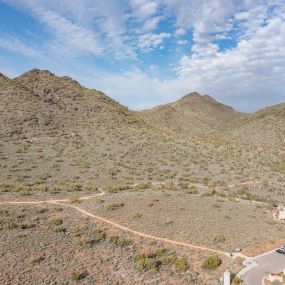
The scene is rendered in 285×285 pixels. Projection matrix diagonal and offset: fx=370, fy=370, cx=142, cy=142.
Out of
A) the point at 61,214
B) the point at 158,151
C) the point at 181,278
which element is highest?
the point at 158,151

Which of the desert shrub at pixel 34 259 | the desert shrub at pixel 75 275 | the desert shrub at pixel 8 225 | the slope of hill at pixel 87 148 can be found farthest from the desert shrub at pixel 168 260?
the slope of hill at pixel 87 148

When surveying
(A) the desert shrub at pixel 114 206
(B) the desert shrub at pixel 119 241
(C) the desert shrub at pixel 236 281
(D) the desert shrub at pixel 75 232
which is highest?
(A) the desert shrub at pixel 114 206

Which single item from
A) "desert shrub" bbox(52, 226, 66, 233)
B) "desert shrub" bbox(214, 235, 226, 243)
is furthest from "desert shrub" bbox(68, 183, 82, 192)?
"desert shrub" bbox(214, 235, 226, 243)

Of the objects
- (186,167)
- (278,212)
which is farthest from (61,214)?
(186,167)

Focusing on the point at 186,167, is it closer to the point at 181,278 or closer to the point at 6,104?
the point at 181,278

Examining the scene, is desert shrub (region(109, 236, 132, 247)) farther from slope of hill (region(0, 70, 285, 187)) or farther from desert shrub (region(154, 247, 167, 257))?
slope of hill (region(0, 70, 285, 187))

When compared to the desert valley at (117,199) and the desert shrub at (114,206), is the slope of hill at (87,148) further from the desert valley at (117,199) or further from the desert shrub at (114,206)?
the desert shrub at (114,206)
